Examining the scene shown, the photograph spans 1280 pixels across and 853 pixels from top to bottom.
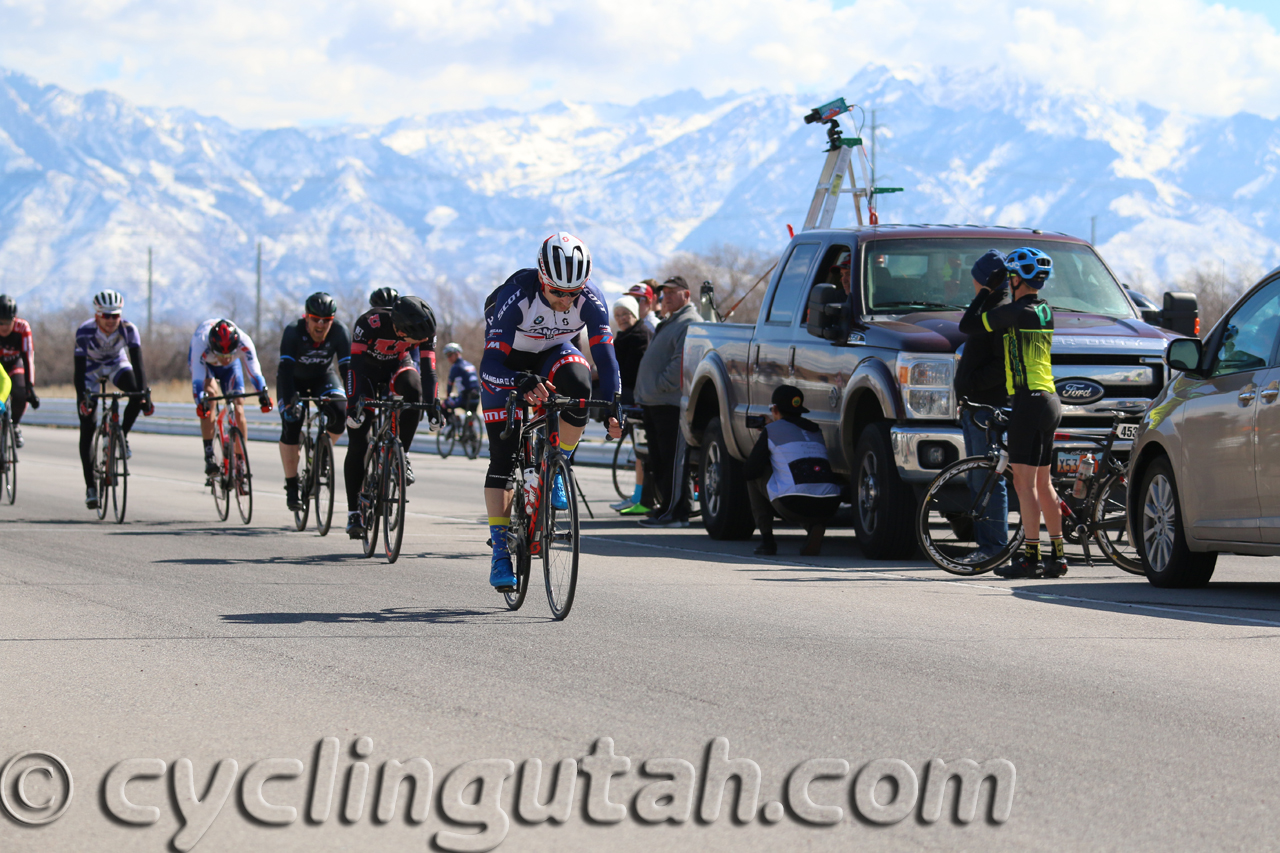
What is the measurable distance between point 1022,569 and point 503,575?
12.1 feet

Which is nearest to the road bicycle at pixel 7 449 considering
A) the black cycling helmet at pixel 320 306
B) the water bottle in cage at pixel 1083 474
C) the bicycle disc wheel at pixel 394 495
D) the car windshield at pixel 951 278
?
the black cycling helmet at pixel 320 306

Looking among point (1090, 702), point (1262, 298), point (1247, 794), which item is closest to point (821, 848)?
point (1247, 794)

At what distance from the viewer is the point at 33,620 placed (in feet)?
29.1

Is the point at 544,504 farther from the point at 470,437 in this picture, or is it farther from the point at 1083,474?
the point at 470,437

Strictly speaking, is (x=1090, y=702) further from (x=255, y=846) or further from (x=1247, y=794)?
(x=255, y=846)

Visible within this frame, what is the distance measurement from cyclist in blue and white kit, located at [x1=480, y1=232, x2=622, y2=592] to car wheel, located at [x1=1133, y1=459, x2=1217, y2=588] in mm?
3546

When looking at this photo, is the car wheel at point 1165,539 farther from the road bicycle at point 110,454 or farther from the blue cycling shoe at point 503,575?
the road bicycle at point 110,454

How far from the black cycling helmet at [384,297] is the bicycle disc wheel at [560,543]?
4.67 metres

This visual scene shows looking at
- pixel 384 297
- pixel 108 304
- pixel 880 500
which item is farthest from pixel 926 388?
pixel 108 304

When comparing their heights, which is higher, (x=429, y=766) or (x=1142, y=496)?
(x=1142, y=496)

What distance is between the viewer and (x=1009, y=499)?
11766mm

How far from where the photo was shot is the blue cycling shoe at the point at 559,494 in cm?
855

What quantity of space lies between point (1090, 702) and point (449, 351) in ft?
83.1

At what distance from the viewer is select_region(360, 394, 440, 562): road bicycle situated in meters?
11.7
